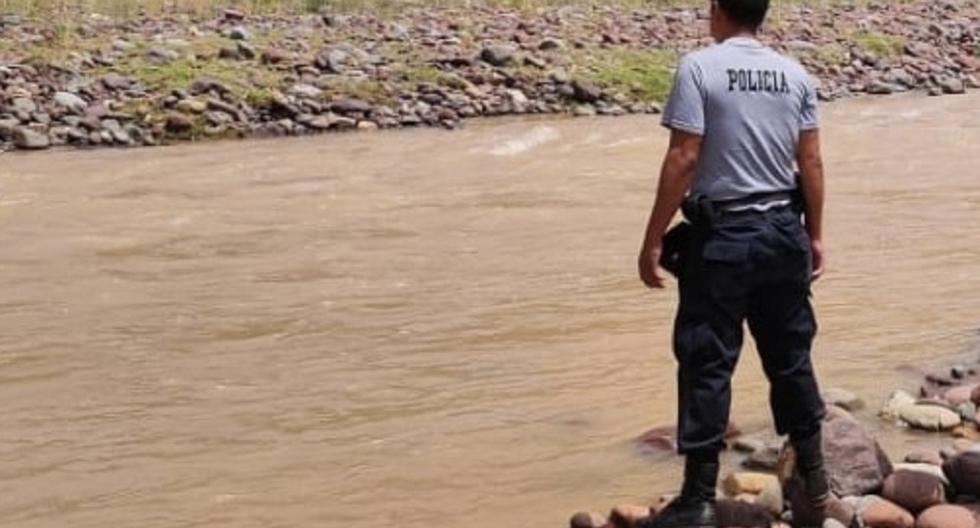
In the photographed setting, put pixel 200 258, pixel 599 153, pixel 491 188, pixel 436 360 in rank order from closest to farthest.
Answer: pixel 436 360, pixel 200 258, pixel 491 188, pixel 599 153

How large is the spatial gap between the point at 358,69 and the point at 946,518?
13597 mm

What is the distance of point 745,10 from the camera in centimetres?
403

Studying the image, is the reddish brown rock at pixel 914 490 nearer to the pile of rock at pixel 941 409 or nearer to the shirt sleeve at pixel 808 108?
the pile of rock at pixel 941 409

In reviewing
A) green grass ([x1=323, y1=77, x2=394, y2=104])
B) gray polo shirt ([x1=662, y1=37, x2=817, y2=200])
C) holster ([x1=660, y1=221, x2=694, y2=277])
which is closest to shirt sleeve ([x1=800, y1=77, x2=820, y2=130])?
gray polo shirt ([x1=662, y1=37, x2=817, y2=200])

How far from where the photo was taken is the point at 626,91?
18.3 metres

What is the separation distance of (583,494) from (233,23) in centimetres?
1527

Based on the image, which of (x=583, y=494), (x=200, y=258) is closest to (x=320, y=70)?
(x=200, y=258)

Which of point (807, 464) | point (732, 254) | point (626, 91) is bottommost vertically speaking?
point (626, 91)

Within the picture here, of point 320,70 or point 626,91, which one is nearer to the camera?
point 320,70

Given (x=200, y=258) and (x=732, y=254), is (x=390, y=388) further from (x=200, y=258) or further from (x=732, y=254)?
(x=200, y=258)

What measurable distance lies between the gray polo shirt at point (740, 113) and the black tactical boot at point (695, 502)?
773mm

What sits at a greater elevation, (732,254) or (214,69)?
(732,254)

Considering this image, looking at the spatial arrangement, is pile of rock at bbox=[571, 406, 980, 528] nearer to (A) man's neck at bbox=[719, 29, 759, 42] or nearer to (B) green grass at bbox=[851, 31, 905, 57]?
(A) man's neck at bbox=[719, 29, 759, 42]

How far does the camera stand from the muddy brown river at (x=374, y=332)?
504cm
